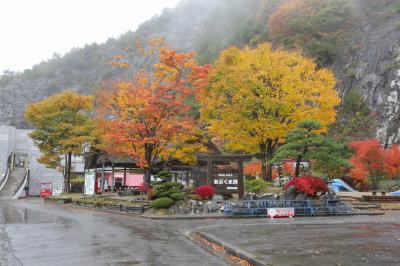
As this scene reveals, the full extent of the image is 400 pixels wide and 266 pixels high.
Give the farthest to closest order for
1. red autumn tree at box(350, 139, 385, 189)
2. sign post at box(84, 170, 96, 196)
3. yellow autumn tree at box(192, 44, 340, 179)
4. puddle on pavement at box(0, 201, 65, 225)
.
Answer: sign post at box(84, 170, 96, 196), red autumn tree at box(350, 139, 385, 189), yellow autumn tree at box(192, 44, 340, 179), puddle on pavement at box(0, 201, 65, 225)

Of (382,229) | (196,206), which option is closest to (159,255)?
(382,229)

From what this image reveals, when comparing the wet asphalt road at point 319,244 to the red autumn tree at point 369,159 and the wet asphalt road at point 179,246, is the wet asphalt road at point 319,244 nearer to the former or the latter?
the wet asphalt road at point 179,246

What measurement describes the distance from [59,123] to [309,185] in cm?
2832

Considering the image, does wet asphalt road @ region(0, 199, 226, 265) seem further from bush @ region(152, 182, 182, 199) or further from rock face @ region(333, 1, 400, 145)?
rock face @ region(333, 1, 400, 145)

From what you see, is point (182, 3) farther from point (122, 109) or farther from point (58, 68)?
point (122, 109)

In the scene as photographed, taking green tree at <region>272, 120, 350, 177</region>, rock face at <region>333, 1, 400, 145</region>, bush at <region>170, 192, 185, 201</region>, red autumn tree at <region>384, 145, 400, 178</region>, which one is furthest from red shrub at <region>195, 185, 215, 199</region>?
rock face at <region>333, 1, 400, 145</region>

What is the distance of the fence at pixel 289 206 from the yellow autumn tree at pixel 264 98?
8.40 metres

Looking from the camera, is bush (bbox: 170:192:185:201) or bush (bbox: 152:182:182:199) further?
bush (bbox: 152:182:182:199)

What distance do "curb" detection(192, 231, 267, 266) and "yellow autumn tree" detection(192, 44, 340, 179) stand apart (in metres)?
16.8

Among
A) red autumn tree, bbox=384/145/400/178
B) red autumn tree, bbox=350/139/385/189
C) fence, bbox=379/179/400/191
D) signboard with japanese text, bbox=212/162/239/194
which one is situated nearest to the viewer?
signboard with japanese text, bbox=212/162/239/194

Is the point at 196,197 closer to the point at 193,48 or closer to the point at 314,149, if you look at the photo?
the point at 314,149

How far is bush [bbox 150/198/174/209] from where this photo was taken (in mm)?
20906

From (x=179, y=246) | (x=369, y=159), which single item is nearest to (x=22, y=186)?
(x=369, y=159)

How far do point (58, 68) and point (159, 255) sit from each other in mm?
145125
